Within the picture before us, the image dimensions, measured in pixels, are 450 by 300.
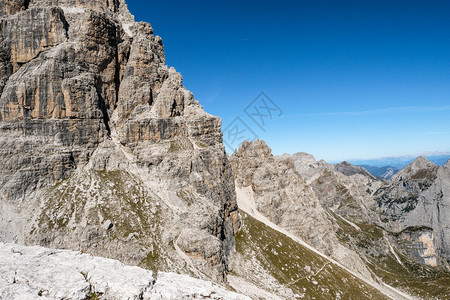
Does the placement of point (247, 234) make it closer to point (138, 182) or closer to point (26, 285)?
point (138, 182)

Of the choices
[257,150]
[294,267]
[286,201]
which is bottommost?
[294,267]

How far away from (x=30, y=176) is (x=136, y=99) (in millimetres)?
49792

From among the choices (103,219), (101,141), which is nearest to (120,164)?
(101,141)

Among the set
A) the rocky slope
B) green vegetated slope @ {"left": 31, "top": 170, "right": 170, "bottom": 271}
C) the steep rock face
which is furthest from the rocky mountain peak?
the rocky slope

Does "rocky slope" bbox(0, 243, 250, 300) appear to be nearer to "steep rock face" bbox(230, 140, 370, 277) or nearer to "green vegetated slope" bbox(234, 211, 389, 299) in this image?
"green vegetated slope" bbox(234, 211, 389, 299)

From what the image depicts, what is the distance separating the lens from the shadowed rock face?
3110 inches

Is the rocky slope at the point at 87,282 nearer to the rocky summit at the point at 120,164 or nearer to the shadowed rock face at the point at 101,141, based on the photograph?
the rocky summit at the point at 120,164

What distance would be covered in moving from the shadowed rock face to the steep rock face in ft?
162

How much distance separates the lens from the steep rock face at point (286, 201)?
159125 millimetres

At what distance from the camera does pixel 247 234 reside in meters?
123

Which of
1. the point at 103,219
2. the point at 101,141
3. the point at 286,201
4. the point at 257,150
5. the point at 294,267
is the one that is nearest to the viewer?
the point at 103,219

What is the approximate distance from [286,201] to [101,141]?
118510 mm

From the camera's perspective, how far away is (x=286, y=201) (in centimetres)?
16850

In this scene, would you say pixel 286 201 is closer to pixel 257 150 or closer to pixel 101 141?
pixel 257 150
